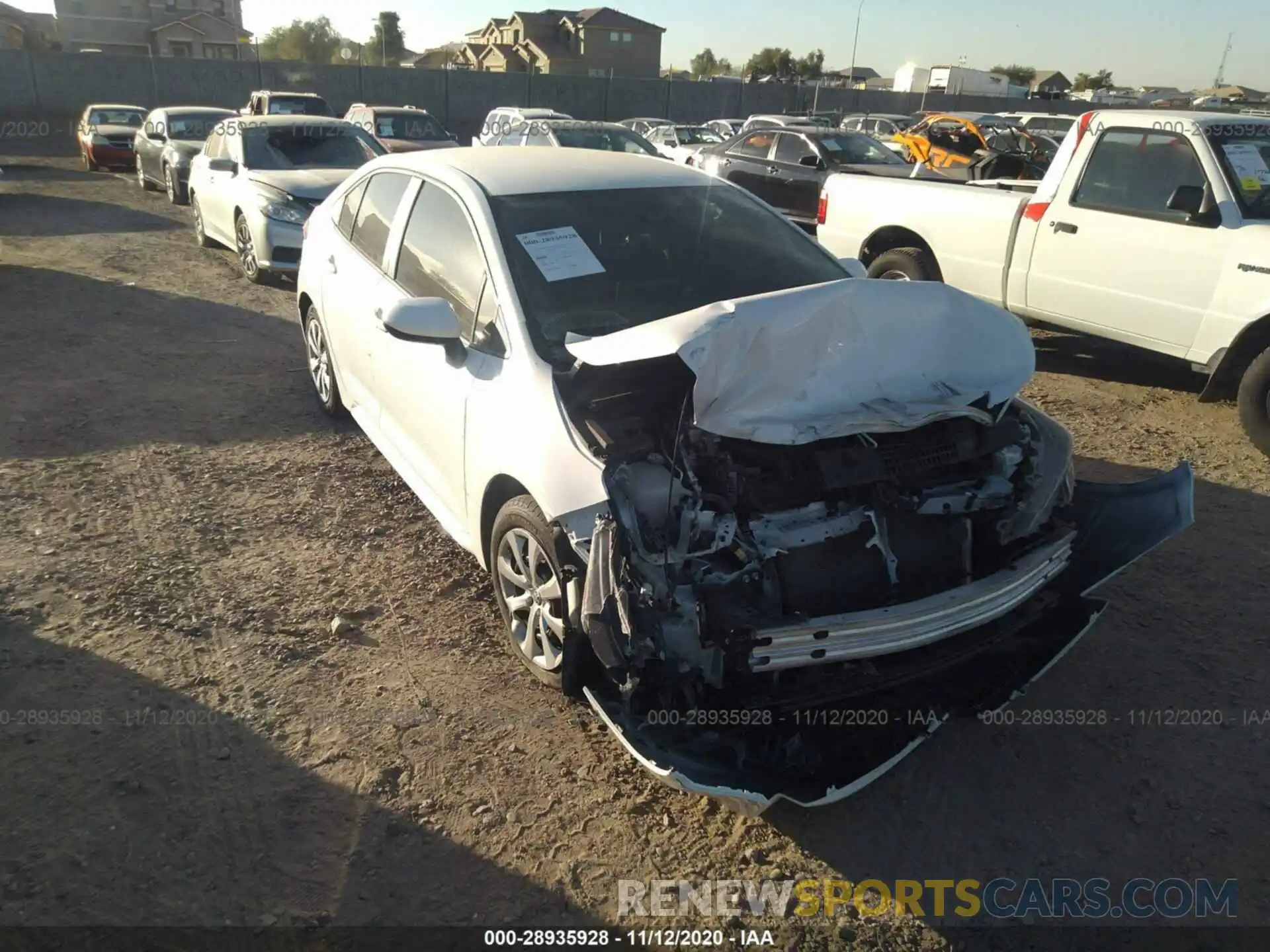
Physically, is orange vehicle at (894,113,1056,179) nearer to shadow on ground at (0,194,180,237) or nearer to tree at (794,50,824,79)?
shadow on ground at (0,194,180,237)

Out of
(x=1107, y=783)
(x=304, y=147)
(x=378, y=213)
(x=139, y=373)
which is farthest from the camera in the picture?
(x=304, y=147)

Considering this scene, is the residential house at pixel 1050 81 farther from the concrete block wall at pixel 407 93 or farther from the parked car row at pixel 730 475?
the parked car row at pixel 730 475

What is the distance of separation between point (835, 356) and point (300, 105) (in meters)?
19.1

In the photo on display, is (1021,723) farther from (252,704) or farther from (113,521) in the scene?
(113,521)

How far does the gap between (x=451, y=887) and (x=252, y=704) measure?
118 centimetres

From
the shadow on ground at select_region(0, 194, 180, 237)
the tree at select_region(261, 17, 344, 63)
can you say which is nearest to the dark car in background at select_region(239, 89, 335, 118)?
the shadow on ground at select_region(0, 194, 180, 237)

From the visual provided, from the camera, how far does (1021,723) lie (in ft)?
10.6

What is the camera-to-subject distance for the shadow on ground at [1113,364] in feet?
23.0

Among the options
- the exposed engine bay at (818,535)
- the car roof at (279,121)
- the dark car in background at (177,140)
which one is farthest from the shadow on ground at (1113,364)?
the dark car in background at (177,140)

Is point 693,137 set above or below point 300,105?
below

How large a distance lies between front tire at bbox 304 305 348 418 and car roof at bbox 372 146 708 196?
54.2 inches

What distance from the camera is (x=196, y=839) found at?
8.84 ft

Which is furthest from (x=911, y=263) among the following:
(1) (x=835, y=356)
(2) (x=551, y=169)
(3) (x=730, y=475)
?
(3) (x=730, y=475)

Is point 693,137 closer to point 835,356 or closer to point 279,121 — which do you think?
point 279,121
